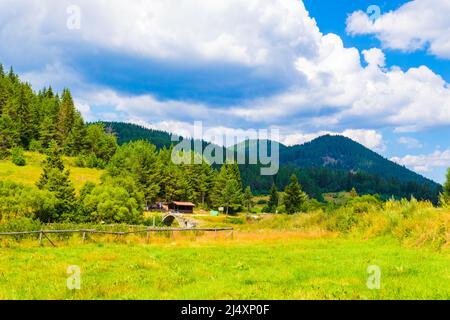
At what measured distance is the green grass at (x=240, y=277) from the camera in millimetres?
9859

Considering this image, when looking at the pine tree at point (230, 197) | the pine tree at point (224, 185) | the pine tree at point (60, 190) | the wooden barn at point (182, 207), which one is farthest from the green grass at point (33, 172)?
the pine tree at point (230, 197)

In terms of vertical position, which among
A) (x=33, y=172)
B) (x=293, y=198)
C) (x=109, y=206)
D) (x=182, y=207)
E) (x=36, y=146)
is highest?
(x=36, y=146)

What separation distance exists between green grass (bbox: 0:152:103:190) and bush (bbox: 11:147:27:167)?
3.91 ft

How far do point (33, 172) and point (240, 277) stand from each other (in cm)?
11426

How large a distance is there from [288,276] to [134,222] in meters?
80.3

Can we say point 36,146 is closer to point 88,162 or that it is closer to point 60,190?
point 88,162

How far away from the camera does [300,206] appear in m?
109

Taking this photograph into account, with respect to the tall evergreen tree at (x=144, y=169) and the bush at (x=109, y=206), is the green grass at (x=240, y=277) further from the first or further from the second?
the tall evergreen tree at (x=144, y=169)

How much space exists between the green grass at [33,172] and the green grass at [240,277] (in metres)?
91.2

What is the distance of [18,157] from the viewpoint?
390ft

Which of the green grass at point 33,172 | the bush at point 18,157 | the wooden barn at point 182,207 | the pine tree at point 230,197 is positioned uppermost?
the bush at point 18,157

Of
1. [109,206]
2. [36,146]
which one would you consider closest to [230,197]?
[109,206]

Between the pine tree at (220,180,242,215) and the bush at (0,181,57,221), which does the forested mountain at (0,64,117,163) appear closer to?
the pine tree at (220,180,242,215)
